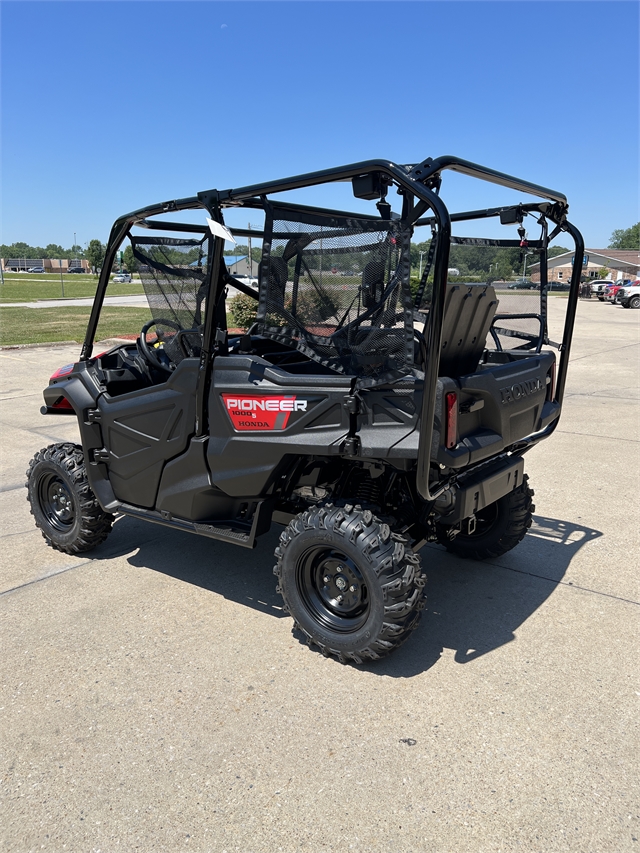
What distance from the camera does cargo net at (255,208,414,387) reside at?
2957mm

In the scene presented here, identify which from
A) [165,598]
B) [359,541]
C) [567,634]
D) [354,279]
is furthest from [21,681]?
[567,634]

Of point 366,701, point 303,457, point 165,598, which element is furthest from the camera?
point 165,598

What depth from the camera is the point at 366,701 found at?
9.93 ft

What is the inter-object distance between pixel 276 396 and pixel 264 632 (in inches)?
48.6

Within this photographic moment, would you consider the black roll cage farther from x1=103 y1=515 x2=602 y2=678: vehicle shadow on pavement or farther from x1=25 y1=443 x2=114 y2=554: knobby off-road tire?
x1=103 y1=515 x2=602 y2=678: vehicle shadow on pavement

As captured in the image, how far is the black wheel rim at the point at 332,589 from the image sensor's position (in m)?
3.29

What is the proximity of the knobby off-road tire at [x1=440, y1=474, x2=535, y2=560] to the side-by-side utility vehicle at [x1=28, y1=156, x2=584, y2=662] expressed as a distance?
0.04 ft

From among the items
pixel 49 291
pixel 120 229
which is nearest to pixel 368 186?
pixel 120 229

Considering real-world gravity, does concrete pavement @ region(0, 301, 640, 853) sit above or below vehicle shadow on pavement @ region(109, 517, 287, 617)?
below

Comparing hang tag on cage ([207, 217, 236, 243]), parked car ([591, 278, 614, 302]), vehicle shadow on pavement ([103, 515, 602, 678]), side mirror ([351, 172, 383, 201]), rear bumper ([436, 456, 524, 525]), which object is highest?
parked car ([591, 278, 614, 302])

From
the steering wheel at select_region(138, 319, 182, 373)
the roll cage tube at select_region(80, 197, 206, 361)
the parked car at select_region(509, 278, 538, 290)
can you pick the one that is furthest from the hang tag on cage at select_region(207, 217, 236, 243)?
the parked car at select_region(509, 278, 538, 290)

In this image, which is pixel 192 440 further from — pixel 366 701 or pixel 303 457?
pixel 366 701

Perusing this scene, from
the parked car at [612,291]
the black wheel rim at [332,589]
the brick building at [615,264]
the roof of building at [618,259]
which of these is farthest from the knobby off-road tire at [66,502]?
the roof of building at [618,259]

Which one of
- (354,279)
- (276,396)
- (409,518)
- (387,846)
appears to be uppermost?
(354,279)
